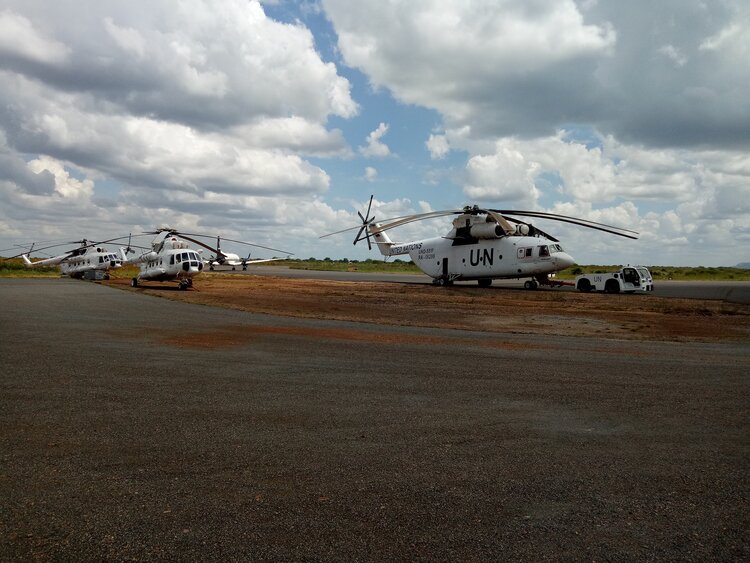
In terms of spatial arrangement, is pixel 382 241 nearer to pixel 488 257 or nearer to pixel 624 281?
pixel 488 257

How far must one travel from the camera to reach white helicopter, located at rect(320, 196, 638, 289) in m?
32.3

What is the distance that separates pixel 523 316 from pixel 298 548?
677 inches

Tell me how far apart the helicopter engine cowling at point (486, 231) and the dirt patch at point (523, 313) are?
5.24m

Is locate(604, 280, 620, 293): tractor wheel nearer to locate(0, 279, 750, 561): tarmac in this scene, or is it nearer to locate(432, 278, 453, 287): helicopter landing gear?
locate(432, 278, 453, 287): helicopter landing gear

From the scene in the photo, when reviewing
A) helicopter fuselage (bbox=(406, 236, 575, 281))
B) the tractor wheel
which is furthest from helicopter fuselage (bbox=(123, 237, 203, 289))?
the tractor wheel

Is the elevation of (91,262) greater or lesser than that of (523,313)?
greater

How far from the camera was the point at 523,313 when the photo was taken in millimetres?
20656

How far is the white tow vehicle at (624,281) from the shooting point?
33.2m

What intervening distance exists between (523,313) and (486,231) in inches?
575

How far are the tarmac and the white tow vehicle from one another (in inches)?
977

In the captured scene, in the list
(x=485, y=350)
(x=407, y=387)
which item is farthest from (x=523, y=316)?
(x=407, y=387)

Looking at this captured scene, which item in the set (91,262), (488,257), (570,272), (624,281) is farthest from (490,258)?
(570,272)

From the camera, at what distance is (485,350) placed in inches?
460

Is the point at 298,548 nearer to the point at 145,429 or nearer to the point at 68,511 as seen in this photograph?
the point at 68,511
